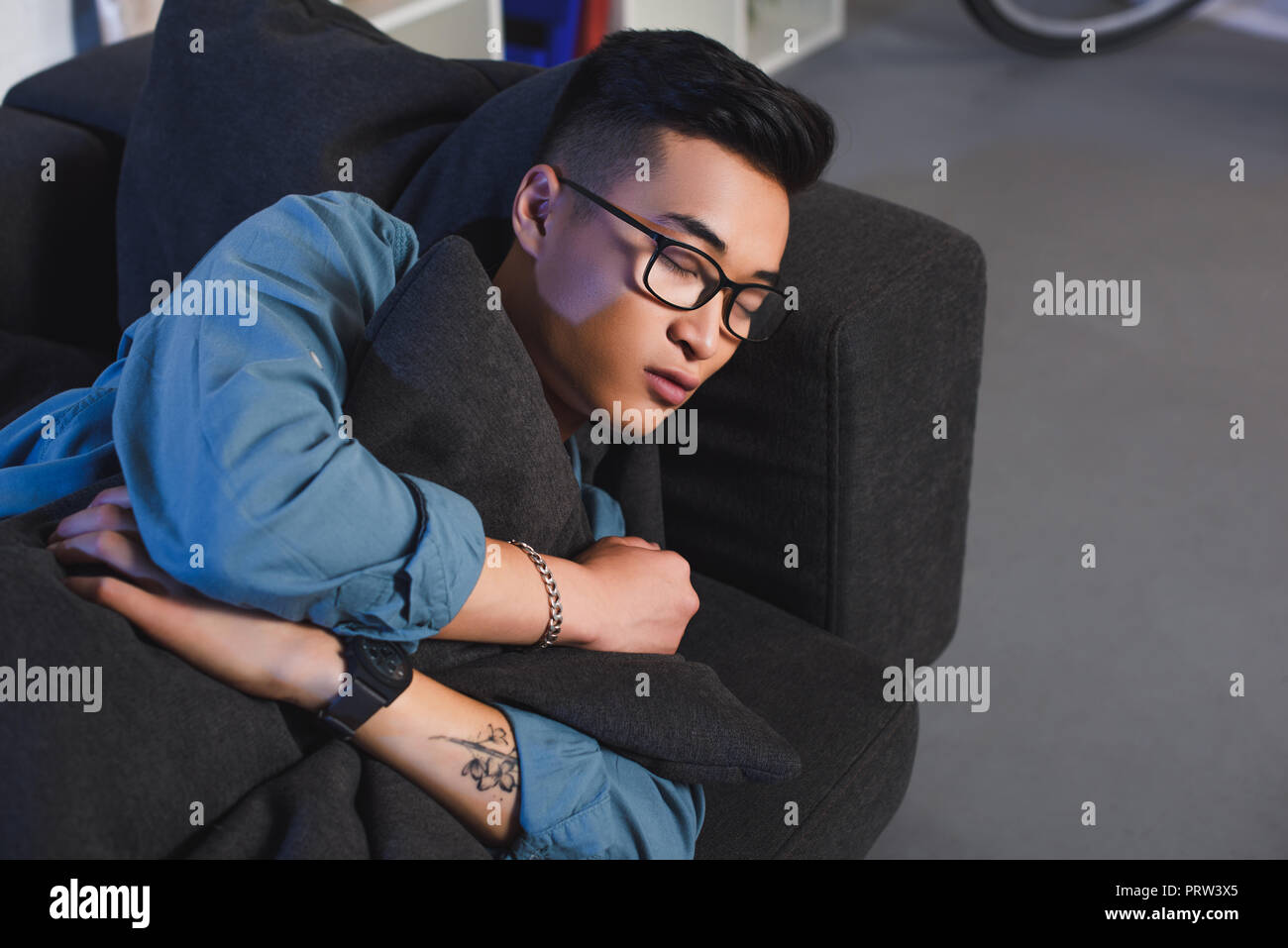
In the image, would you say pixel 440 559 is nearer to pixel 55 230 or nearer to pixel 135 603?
pixel 135 603

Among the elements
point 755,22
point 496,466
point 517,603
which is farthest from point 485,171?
point 755,22

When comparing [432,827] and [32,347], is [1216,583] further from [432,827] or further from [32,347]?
[32,347]

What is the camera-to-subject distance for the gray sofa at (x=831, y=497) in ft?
3.86

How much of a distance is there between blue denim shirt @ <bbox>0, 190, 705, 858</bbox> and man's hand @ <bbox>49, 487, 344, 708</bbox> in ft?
0.09

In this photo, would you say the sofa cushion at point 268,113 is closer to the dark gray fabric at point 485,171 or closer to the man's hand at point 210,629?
the dark gray fabric at point 485,171

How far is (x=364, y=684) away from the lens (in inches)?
35.8

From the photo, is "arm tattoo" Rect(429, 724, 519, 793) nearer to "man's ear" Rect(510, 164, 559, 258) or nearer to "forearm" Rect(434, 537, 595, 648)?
"forearm" Rect(434, 537, 595, 648)

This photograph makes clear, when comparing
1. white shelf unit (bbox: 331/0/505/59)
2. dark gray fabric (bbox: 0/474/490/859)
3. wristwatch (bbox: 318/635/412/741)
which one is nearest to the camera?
dark gray fabric (bbox: 0/474/490/859)

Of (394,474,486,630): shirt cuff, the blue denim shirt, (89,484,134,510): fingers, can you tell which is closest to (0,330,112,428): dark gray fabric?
the blue denim shirt

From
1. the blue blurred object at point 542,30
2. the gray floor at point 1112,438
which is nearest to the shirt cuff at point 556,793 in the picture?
the gray floor at point 1112,438

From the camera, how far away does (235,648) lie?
0.89 metres

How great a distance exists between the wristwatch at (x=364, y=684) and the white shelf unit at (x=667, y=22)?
1790 millimetres

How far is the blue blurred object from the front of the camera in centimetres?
287
